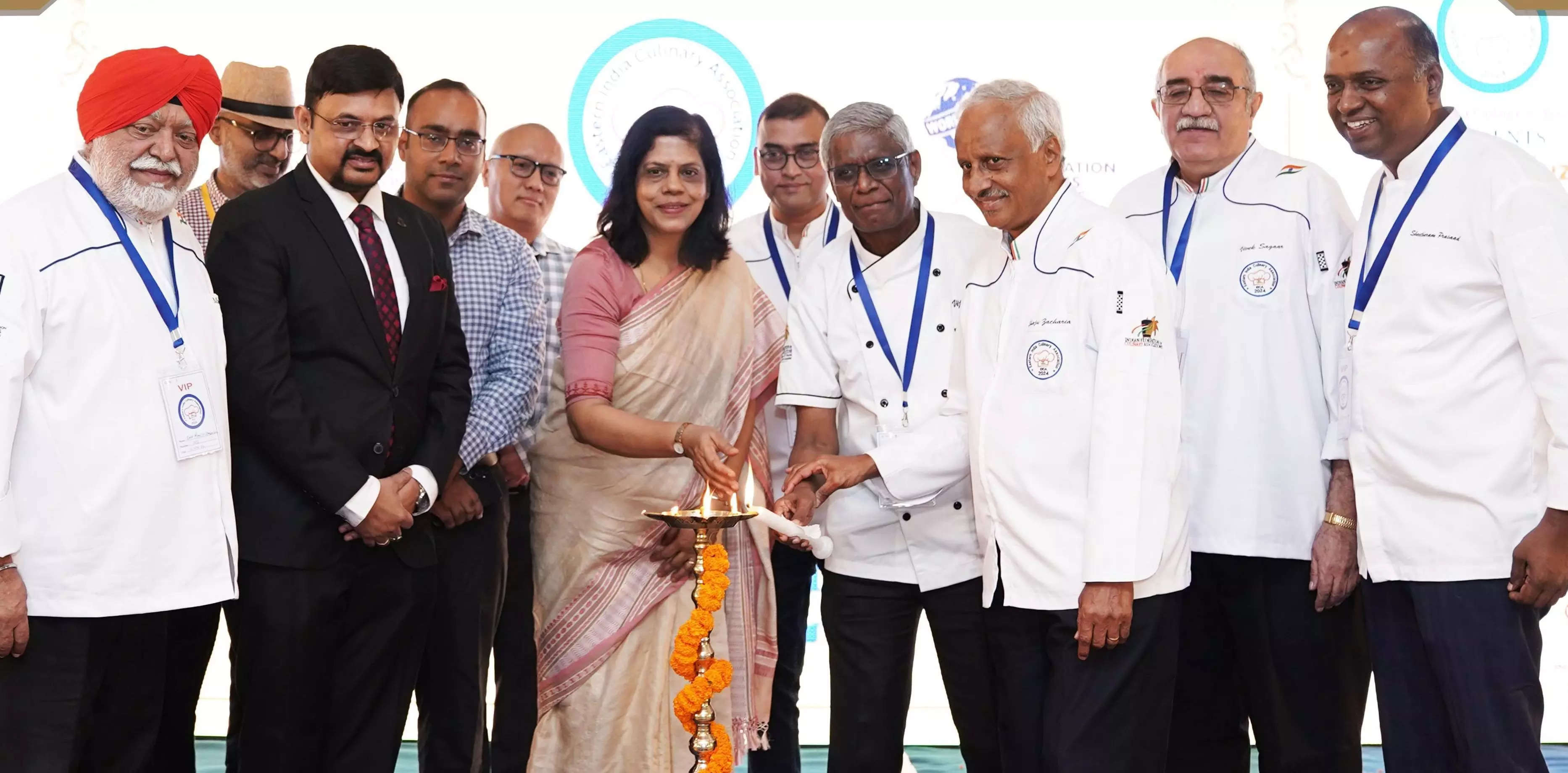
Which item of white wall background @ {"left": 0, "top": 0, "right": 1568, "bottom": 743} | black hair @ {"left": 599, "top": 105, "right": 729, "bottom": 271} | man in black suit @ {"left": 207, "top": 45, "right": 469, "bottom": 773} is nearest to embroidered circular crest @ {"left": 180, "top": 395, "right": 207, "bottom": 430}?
man in black suit @ {"left": 207, "top": 45, "right": 469, "bottom": 773}

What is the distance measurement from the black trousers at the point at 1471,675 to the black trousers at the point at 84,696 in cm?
257

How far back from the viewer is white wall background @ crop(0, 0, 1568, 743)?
520 centimetres

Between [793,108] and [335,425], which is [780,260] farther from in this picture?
[335,425]

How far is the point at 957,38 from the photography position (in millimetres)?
5262

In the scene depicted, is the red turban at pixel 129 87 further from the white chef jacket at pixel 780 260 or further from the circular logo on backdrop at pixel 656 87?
the circular logo on backdrop at pixel 656 87

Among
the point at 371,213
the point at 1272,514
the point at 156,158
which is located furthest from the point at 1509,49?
the point at 156,158

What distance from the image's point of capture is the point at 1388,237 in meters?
2.74

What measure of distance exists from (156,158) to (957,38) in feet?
11.2

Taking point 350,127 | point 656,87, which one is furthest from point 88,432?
point 656,87

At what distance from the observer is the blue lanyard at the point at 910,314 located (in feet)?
10.1

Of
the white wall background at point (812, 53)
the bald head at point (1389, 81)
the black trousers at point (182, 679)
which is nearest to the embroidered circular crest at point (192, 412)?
the black trousers at point (182, 679)

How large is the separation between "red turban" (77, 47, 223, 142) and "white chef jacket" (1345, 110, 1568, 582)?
2.50m

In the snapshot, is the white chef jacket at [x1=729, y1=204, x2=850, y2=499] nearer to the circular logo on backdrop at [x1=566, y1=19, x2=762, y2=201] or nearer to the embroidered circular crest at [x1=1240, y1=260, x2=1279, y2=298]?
the embroidered circular crest at [x1=1240, y1=260, x2=1279, y2=298]

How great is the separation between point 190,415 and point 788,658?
185cm
